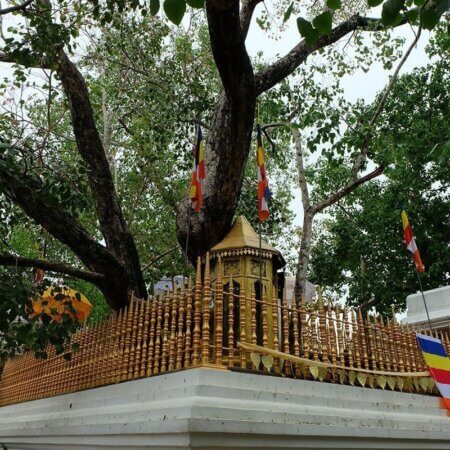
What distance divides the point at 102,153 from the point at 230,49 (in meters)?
3.11

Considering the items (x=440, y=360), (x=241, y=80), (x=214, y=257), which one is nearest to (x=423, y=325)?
(x=440, y=360)

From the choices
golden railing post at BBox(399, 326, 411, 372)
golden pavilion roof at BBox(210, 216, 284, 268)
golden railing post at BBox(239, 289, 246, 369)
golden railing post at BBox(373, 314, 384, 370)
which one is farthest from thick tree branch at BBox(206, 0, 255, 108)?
golden railing post at BBox(399, 326, 411, 372)

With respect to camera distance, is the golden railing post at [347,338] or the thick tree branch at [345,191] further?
the thick tree branch at [345,191]

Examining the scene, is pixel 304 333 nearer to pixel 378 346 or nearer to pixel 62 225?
pixel 378 346

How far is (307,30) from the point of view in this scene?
310cm

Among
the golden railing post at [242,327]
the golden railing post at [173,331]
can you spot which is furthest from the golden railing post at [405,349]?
the golden railing post at [173,331]

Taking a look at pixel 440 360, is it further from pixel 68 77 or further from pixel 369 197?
pixel 369 197

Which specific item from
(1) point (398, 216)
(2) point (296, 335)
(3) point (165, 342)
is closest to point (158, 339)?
(3) point (165, 342)

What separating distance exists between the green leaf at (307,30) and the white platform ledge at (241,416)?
2.71 meters

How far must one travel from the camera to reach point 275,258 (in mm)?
6969

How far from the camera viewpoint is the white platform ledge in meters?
4.08

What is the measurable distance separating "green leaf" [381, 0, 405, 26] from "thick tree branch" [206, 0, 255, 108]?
222 centimetres

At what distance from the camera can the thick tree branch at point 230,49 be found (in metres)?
5.32

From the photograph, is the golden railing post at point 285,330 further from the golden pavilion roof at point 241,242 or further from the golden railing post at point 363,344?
the golden pavilion roof at point 241,242
